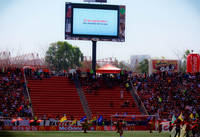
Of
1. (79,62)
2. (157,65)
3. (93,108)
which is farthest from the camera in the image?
(79,62)

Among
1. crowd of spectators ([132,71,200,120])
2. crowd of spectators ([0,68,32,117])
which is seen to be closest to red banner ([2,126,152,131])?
crowd of spectators ([0,68,32,117])

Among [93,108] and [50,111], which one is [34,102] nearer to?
[50,111]

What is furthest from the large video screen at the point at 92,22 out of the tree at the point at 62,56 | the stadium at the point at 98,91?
the tree at the point at 62,56

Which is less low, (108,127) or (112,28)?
(112,28)

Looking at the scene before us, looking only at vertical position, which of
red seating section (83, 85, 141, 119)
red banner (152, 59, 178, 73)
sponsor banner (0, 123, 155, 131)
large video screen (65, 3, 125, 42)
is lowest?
sponsor banner (0, 123, 155, 131)

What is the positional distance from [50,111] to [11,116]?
498 cm

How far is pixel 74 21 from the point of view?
1960 inches

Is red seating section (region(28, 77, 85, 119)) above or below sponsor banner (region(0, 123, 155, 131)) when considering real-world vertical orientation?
above

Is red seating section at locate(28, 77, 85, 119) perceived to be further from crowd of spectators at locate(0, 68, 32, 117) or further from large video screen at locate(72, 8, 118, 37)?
large video screen at locate(72, 8, 118, 37)

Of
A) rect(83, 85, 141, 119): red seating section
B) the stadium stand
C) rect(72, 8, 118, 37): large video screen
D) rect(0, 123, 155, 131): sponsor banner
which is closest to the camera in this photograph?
rect(0, 123, 155, 131): sponsor banner

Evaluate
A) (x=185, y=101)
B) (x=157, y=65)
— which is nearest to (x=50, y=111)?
(x=185, y=101)

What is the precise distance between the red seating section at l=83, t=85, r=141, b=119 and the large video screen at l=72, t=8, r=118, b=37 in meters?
7.41

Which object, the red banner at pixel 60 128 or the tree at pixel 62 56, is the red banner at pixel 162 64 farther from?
the red banner at pixel 60 128

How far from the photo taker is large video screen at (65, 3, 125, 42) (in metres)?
49.7
